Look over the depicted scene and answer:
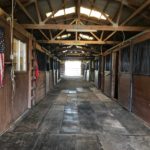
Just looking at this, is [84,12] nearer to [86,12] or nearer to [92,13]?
[86,12]

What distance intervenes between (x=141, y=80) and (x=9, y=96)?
3181mm

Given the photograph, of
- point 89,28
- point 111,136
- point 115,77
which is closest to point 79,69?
point 115,77

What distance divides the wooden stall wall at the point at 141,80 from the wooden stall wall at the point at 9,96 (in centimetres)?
303

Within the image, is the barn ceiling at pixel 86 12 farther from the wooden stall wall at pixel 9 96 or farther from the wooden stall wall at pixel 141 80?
the wooden stall wall at pixel 141 80

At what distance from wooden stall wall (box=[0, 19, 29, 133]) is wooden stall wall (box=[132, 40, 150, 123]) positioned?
3.03 metres

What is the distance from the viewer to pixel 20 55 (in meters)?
5.73

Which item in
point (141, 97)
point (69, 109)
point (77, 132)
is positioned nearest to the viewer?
point (77, 132)

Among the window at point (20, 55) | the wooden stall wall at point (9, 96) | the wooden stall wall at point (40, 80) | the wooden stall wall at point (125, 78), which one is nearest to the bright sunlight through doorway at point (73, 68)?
the wooden stall wall at point (40, 80)

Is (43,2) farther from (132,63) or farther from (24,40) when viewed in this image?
(132,63)

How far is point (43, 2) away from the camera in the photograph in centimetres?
587

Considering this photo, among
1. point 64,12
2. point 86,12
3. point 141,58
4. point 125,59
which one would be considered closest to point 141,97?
point 141,58

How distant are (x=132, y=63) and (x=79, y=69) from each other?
3176 centimetres

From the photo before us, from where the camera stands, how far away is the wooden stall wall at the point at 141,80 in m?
4.92

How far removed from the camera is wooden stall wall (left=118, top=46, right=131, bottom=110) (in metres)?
6.57
